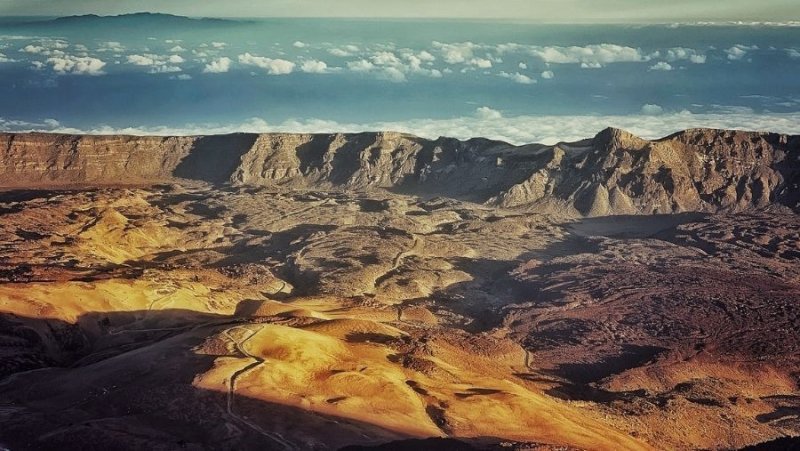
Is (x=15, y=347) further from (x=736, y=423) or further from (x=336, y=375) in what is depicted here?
(x=736, y=423)

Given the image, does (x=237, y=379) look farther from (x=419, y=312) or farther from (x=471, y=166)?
(x=471, y=166)

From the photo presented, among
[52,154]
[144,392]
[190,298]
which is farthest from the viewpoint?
[52,154]

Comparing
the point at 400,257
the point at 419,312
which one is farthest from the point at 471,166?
the point at 419,312

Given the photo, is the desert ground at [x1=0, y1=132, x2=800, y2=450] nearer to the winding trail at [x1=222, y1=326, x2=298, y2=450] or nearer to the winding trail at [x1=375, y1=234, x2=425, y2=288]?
the winding trail at [x1=222, y1=326, x2=298, y2=450]

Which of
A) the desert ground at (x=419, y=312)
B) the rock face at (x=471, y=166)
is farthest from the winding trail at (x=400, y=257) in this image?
the rock face at (x=471, y=166)

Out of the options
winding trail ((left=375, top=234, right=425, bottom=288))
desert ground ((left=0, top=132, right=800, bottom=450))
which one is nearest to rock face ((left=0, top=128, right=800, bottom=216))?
desert ground ((left=0, top=132, right=800, bottom=450))

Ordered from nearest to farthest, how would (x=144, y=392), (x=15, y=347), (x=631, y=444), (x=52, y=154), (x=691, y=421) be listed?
(x=144, y=392)
(x=631, y=444)
(x=691, y=421)
(x=15, y=347)
(x=52, y=154)

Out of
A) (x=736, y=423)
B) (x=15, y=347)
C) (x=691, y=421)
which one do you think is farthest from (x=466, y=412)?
(x=15, y=347)
